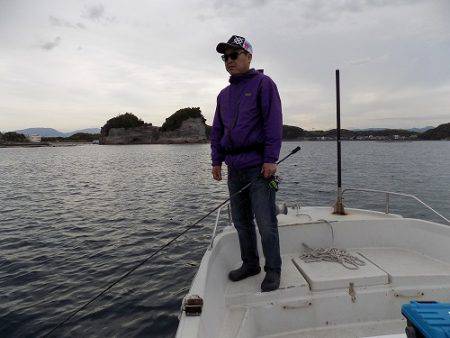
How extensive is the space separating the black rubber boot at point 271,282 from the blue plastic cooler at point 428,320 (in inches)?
76.4

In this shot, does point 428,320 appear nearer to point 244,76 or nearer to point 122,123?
point 244,76

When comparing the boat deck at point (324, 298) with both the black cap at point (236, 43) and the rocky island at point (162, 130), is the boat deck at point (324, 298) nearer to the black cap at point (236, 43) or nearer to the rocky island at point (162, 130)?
the black cap at point (236, 43)

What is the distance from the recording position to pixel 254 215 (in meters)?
4.41

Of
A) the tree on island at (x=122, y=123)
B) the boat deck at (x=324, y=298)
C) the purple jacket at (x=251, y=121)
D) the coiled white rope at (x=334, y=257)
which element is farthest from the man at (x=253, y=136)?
the tree on island at (x=122, y=123)

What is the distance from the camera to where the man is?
3963 mm

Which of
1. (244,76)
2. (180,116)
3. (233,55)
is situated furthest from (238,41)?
(180,116)

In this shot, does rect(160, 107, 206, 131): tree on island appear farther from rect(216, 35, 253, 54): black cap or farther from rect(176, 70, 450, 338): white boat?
rect(216, 35, 253, 54): black cap

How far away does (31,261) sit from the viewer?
988 centimetres

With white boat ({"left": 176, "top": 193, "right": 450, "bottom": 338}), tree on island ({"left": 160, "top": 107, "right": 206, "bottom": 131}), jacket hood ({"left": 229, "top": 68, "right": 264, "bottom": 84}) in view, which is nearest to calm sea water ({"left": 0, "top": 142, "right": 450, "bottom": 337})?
white boat ({"left": 176, "top": 193, "right": 450, "bottom": 338})

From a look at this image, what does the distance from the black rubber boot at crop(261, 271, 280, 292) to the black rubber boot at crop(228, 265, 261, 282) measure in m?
0.41

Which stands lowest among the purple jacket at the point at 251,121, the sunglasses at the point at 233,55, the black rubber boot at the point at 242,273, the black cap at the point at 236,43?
the black rubber boot at the point at 242,273

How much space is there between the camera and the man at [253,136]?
3963 millimetres

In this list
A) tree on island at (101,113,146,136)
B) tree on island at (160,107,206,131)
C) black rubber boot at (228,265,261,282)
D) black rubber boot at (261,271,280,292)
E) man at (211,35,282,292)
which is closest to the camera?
man at (211,35,282,292)

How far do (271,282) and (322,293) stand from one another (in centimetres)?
70
